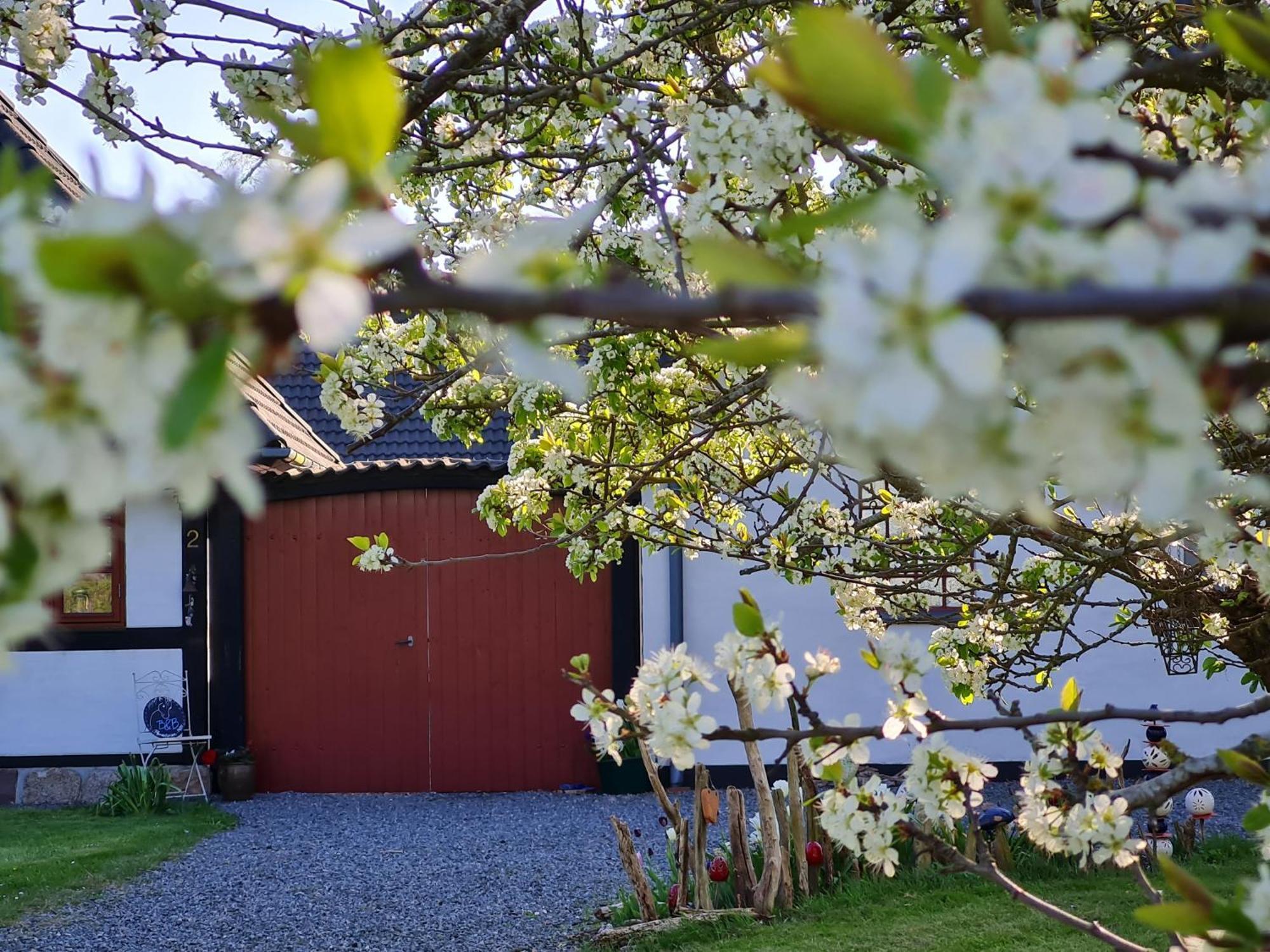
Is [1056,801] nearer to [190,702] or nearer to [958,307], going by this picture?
[958,307]

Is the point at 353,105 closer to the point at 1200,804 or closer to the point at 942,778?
the point at 942,778

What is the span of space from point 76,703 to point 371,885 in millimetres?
3332

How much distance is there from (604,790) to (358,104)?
24.2ft

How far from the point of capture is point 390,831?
6430 millimetres

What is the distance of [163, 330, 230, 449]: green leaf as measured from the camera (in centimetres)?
43

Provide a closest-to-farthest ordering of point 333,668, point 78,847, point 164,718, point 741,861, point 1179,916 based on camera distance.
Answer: point 1179,916 → point 741,861 → point 78,847 → point 164,718 → point 333,668

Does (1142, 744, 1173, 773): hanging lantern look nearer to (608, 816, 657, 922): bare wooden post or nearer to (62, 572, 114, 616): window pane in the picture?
(608, 816, 657, 922): bare wooden post

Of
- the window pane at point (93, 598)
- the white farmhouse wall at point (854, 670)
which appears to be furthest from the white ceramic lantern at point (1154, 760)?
the window pane at point (93, 598)

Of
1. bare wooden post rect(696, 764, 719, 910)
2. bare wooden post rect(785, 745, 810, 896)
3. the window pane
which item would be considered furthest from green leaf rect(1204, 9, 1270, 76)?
the window pane

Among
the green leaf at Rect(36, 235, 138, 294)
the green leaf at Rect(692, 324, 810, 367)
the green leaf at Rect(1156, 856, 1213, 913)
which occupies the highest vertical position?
the green leaf at Rect(36, 235, 138, 294)

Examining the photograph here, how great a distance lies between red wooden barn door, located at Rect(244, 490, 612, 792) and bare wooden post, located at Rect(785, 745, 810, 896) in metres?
3.39

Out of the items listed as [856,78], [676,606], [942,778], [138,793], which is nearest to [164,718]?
[138,793]

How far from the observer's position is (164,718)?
7367 mm

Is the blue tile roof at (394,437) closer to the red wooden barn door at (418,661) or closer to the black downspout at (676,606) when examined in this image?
the red wooden barn door at (418,661)
